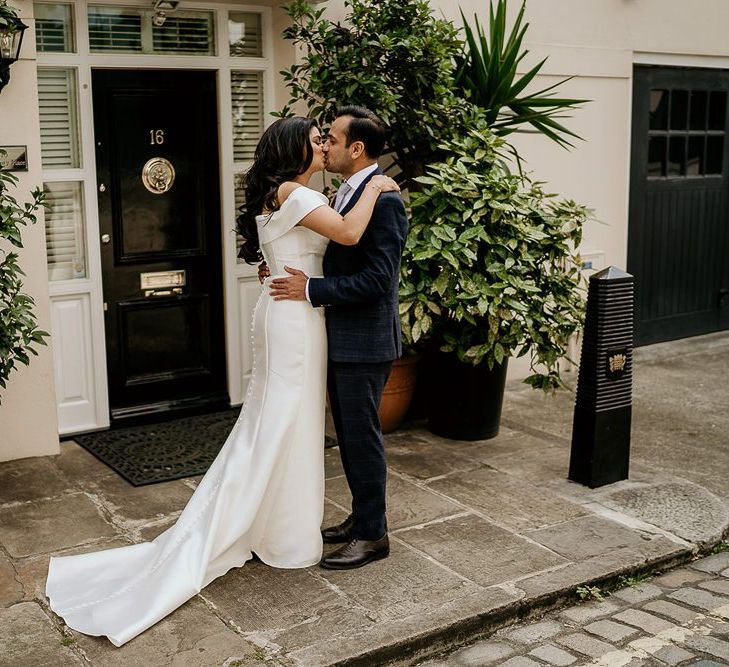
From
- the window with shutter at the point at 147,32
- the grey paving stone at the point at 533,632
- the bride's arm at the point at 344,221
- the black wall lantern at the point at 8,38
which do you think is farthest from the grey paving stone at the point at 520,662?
the window with shutter at the point at 147,32

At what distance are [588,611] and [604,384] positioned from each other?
4.81 feet

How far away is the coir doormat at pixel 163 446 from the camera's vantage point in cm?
553

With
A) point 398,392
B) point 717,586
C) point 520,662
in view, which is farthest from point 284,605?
point 398,392

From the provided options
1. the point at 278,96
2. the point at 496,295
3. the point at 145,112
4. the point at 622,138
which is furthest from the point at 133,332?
the point at 622,138

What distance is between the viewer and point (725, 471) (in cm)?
574

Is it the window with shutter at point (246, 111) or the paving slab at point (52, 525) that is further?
the window with shutter at point (246, 111)

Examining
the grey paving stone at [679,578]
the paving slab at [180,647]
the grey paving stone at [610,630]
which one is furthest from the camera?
the grey paving stone at [679,578]

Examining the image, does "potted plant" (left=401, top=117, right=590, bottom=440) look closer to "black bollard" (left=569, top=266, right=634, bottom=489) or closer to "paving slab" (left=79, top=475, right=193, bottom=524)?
"black bollard" (left=569, top=266, right=634, bottom=489)

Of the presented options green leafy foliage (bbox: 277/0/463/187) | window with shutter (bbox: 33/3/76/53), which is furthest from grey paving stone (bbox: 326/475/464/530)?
window with shutter (bbox: 33/3/76/53)

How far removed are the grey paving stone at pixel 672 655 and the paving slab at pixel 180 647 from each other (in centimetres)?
149

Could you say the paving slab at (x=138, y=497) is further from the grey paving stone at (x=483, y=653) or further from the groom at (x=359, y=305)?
the grey paving stone at (x=483, y=653)

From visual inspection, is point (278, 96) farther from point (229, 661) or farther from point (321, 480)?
point (229, 661)

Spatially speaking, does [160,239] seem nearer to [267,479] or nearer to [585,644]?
[267,479]

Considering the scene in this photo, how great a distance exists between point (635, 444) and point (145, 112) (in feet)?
12.2
